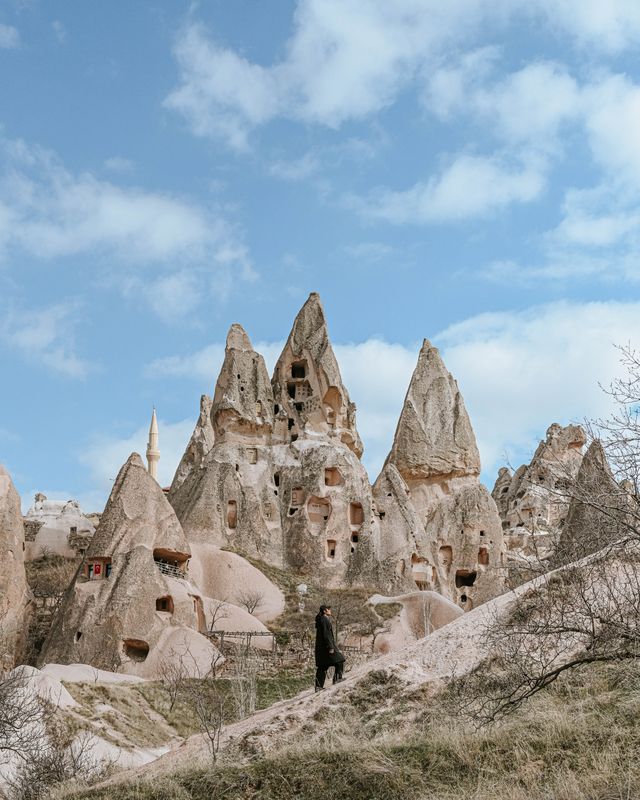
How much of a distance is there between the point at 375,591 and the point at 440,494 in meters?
10.1

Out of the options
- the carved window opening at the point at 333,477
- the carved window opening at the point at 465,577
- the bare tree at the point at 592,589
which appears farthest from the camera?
the carved window opening at the point at 465,577

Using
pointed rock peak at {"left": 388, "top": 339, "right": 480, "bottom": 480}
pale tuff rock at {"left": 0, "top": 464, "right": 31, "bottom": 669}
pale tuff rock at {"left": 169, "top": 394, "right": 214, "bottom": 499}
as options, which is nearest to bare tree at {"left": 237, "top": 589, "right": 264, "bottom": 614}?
pale tuff rock at {"left": 0, "top": 464, "right": 31, "bottom": 669}

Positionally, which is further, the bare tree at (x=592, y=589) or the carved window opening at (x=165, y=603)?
the carved window opening at (x=165, y=603)

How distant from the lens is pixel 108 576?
93.6 feet

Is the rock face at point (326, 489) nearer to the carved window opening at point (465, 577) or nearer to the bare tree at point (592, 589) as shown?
the carved window opening at point (465, 577)

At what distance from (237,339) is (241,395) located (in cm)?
277

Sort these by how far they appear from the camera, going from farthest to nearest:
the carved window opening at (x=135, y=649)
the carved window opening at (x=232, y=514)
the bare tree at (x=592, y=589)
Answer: the carved window opening at (x=232, y=514) → the carved window opening at (x=135, y=649) → the bare tree at (x=592, y=589)

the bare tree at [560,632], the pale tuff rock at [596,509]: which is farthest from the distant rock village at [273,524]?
the pale tuff rock at [596,509]

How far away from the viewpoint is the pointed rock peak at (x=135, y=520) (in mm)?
29391

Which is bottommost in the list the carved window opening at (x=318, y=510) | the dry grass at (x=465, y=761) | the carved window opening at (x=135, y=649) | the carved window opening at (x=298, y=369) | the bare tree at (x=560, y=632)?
the dry grass at (x=465, y=761)

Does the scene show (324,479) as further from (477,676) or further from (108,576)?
(477,676)

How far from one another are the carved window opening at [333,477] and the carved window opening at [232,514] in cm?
375

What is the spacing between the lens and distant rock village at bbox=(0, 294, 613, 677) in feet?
91.7

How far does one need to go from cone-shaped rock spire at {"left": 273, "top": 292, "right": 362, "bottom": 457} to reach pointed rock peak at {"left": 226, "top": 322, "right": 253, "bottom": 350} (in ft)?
5.82
